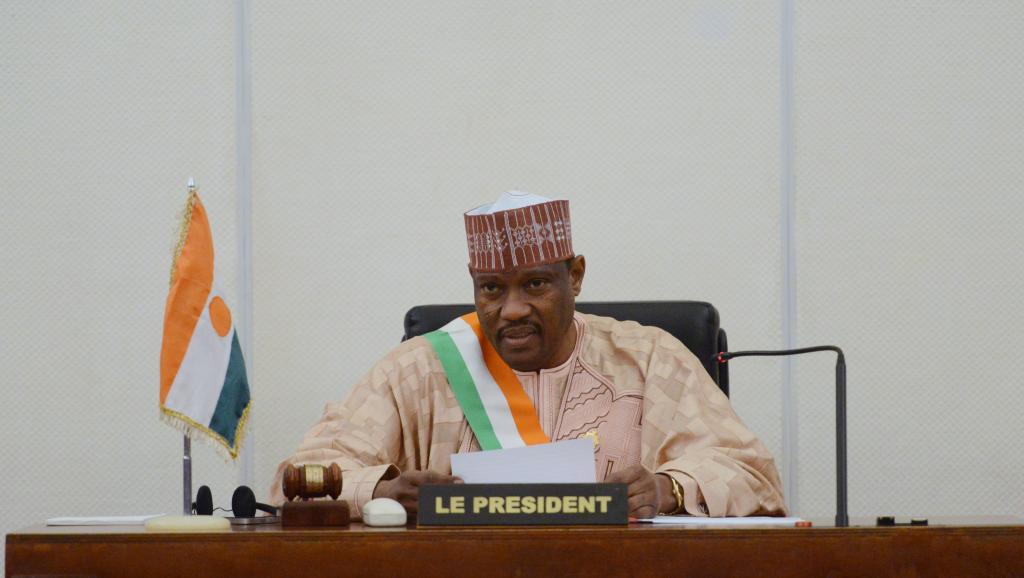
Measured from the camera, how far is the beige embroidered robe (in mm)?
2996

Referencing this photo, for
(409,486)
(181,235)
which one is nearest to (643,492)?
(409,486)

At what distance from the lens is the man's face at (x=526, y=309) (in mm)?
3121

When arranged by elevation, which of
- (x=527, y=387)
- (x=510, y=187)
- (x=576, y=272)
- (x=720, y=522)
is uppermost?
(x=510, y=187)

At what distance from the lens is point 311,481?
7.77 feet

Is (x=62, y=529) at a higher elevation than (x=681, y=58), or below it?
below

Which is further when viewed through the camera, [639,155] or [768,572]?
[639,155]

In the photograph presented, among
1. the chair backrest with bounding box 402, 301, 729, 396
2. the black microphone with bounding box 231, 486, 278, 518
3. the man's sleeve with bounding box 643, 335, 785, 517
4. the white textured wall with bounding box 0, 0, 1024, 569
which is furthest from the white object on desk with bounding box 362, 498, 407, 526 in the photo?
the white textured wall with bounding box 0, 0, 1024, 569

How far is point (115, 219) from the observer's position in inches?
174

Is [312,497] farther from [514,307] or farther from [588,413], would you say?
[588,413]

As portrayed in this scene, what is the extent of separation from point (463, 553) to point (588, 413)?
1.20 metres

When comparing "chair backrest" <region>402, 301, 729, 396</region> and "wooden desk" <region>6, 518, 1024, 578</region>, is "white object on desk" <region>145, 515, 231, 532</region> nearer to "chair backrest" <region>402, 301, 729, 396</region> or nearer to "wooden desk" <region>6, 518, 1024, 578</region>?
"wooden desk" <region>6, 518, 1024, 578</region>

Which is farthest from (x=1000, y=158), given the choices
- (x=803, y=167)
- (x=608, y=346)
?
(x=608, y=346)

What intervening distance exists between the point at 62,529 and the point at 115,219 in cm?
238

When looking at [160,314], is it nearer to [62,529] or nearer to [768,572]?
[62,529]
